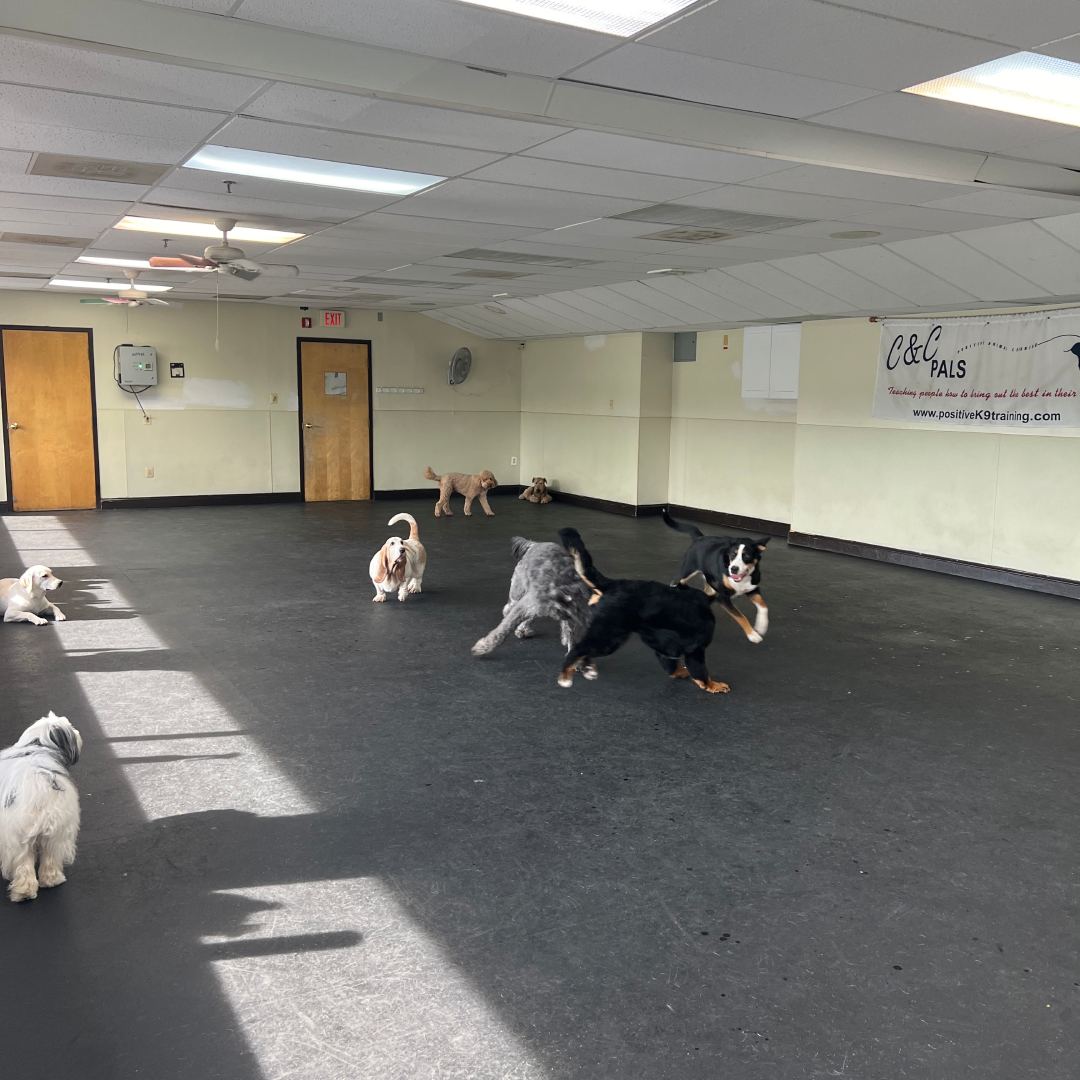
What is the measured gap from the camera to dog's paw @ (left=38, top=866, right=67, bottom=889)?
3049 millimetres

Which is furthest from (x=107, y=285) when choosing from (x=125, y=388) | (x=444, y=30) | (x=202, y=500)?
(x=444, y=30)

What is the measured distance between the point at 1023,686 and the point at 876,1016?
11.4 feet

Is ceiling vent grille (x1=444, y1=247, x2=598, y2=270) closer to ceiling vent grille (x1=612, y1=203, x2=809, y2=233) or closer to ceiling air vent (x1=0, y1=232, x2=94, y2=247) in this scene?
ceiling vent grille (x1=612, y1=203, x2=809, y2=233)

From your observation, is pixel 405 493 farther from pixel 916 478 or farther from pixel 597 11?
pixel 597 11

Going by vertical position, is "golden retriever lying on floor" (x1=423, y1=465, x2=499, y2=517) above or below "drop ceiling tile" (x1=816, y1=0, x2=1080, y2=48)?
below

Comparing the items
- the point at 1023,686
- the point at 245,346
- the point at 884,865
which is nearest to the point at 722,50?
the point at 884,865

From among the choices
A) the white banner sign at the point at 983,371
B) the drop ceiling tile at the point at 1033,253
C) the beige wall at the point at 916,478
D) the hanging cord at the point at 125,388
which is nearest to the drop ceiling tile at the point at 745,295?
the beige wall at the point at 916,478

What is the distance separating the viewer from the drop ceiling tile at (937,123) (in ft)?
12.8

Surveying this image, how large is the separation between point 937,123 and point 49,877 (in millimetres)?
4505

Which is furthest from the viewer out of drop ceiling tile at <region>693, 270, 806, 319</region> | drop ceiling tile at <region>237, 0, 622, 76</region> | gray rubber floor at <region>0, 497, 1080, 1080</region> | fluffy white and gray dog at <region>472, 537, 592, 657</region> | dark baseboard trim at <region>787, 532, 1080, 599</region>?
drop ceiling tile at <region>693, 270, 806, 319</region>

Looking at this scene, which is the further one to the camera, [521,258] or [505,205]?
[521,258]

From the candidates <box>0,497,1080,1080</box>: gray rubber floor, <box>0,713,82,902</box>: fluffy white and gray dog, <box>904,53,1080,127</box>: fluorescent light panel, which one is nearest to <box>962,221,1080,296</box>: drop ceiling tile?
<box>904,53,1080,127</box>: fluorescent light panel

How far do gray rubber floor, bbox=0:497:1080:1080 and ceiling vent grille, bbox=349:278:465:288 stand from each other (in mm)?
4910

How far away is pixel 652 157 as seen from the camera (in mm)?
4590
